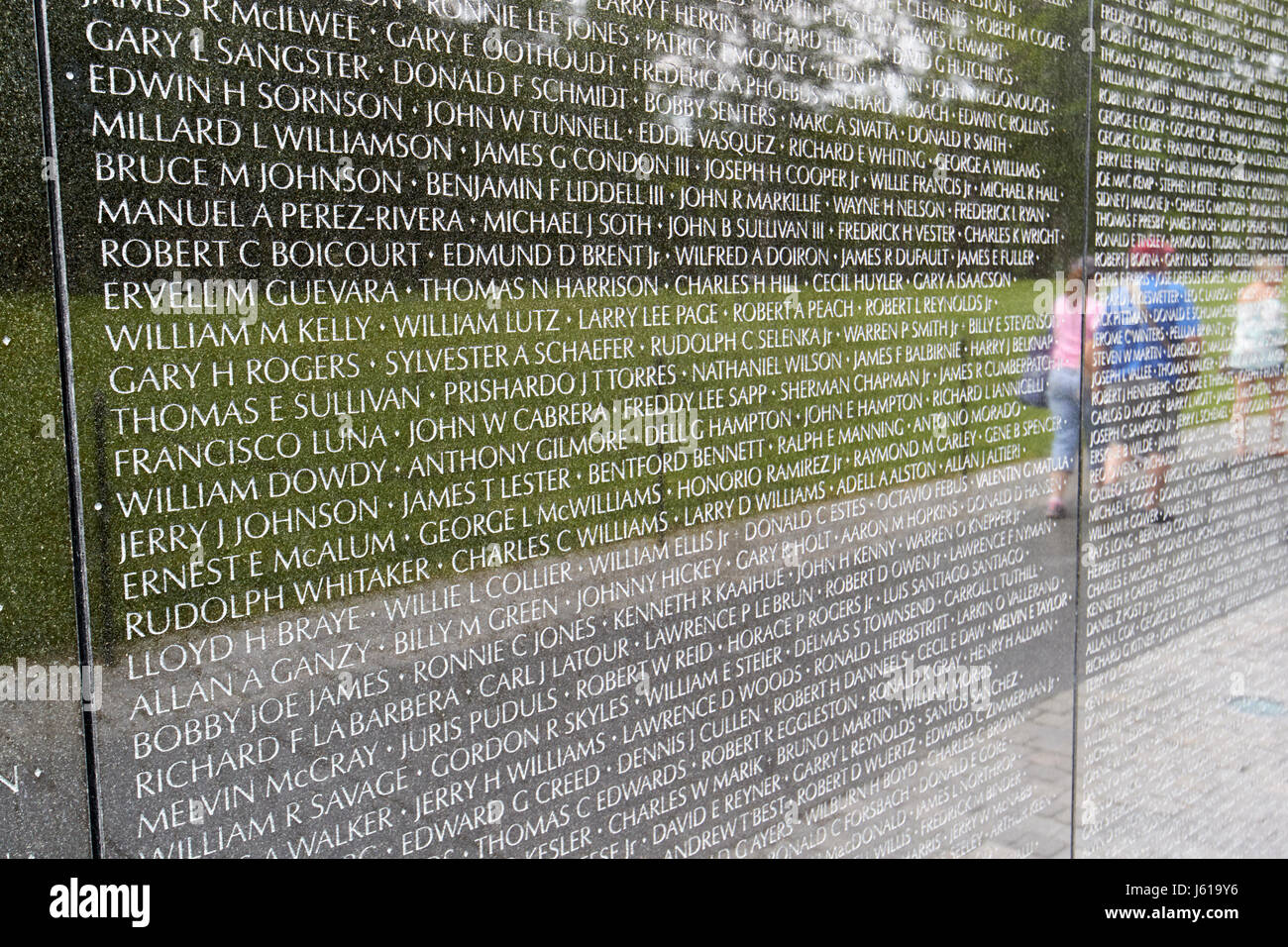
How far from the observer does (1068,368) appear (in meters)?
4.13

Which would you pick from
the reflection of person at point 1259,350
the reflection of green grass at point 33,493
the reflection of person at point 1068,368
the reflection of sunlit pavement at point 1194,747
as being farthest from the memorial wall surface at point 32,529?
the reflection of person at point 1259,350

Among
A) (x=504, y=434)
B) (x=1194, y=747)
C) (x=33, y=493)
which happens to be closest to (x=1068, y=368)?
(x=1194, y=747)

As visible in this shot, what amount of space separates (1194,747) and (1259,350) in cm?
180

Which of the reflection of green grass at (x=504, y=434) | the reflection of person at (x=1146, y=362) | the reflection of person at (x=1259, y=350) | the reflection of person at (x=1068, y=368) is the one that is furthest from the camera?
the reflection of person at (x=1259, y=350)

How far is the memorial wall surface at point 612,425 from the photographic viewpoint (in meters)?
2.20

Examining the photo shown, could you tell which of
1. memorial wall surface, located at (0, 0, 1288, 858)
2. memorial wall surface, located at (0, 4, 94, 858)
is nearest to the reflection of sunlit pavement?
memorial wall surface, located at (0, 0, 1288, 858)

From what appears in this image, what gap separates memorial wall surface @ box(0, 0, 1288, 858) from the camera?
2197 mm

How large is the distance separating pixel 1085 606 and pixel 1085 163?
1.62 m

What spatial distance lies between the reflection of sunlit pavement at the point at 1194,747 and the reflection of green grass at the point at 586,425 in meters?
1.21

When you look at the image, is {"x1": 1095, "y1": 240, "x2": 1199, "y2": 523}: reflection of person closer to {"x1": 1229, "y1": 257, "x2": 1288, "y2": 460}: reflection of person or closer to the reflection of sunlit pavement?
{"x1": 1229, "y1": 257, "x2": 1288, "y2": 460}: reflection of person

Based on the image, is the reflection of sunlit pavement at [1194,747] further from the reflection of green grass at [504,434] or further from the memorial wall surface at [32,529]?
the memorial wall surface at [32,529]

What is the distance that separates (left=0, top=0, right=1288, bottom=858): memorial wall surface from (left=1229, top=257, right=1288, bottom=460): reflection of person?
0.50 metres

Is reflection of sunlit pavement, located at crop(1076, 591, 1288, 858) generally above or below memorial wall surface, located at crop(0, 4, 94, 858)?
below

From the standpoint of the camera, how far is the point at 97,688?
2197 mm
